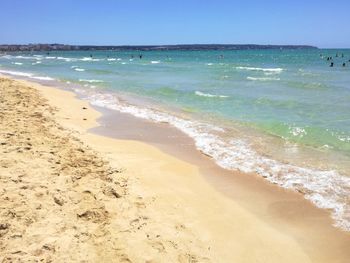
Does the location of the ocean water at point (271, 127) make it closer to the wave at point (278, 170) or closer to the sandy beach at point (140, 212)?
the wave at point (278, 170)

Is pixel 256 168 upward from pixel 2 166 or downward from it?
downward

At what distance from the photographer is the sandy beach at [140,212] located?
4.73 meters

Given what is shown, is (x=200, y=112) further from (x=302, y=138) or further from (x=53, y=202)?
(x=53, y=202)

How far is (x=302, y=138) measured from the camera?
11305mm

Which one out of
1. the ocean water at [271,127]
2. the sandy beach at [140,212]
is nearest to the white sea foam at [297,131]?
the ocean water at [271,127]

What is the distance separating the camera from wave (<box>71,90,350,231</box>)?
6785mm

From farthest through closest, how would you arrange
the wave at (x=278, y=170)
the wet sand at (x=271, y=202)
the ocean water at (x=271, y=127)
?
the ocean water at (x=271, y=127)
the wave at (x=278, y=170)
the wet sand at (x=271, y=202)

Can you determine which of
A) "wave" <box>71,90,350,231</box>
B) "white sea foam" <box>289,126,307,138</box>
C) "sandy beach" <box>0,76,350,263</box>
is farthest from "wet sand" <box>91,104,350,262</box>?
"white sea foam" <box>289,126,307,138</box>

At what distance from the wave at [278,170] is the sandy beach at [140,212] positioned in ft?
0.88

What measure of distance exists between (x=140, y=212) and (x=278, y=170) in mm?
3646

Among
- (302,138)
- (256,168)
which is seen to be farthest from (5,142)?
(302,138)

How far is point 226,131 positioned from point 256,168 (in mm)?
3653

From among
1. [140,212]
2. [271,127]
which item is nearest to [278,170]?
[140,212]

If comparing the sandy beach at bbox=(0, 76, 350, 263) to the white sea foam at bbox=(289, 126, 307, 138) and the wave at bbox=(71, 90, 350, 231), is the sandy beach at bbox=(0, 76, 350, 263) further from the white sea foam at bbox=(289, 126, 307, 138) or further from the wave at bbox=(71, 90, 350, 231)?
the white sea foam at bbox=(289, 126, 307, 138)
